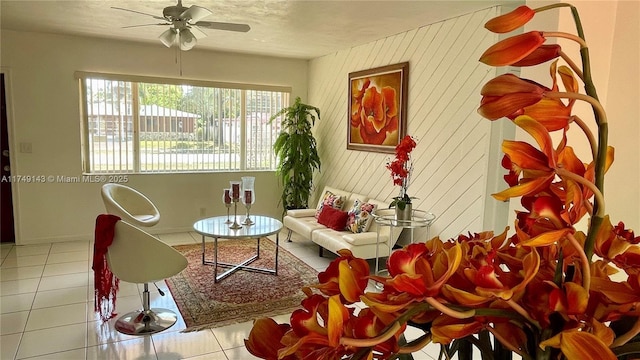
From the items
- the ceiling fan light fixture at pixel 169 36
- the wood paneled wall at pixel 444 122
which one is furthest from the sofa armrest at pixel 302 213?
the ceiling fan light fixture at pixel 169 36

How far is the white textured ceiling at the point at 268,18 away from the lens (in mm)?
3604

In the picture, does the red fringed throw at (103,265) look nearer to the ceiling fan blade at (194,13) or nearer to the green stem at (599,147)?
the ceiling fan blade at (194,13)

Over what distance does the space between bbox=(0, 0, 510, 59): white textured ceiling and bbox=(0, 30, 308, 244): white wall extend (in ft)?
0.94

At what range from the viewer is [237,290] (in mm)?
3941

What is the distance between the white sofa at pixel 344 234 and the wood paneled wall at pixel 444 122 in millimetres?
273

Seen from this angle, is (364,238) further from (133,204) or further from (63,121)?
(63,121)

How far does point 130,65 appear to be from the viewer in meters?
5.56

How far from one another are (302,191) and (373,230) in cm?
178

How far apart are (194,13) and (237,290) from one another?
2.44m

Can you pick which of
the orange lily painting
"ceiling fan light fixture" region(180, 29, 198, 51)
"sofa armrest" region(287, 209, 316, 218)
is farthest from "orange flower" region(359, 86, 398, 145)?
the orange lily painting

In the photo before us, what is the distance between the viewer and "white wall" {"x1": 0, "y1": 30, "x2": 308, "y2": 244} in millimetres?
5090

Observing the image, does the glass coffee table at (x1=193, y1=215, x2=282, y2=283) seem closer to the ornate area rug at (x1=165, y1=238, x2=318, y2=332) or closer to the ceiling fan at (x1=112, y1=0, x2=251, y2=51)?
the ornate area rug at (x1=165, y1=238, x2=318, y2=332)

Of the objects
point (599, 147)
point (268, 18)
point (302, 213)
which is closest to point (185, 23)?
point (268, 18)

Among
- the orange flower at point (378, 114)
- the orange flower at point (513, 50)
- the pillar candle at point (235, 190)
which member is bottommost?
the pillar candle at point (235, 190)
